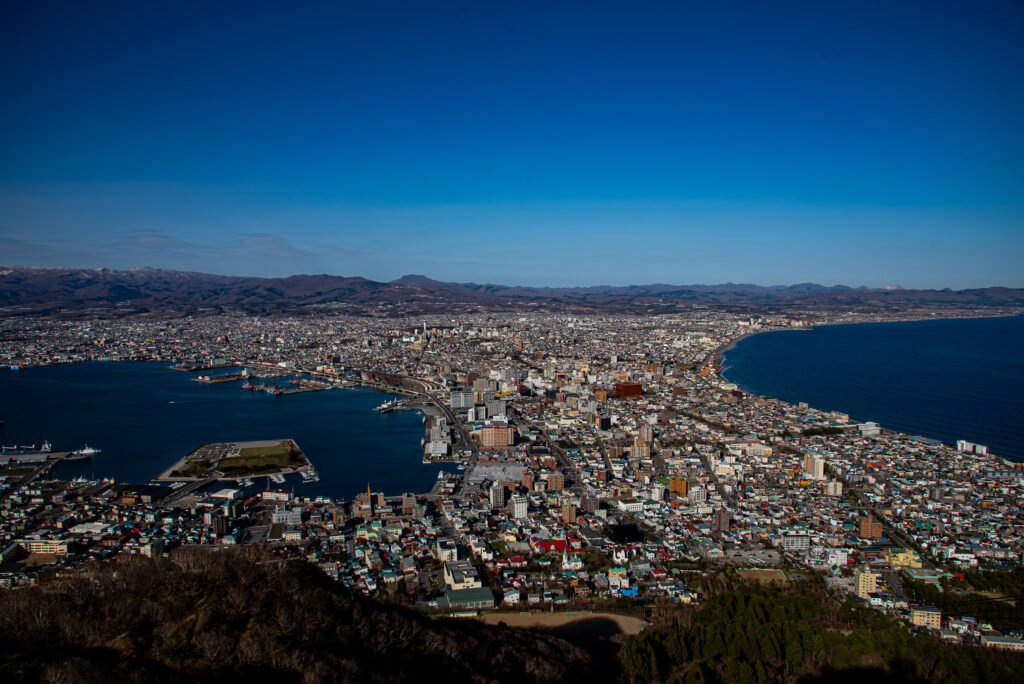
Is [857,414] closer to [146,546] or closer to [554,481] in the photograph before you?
[554,481]

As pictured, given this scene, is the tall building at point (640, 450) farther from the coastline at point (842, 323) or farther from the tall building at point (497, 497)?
the coastline at point (842, 323)

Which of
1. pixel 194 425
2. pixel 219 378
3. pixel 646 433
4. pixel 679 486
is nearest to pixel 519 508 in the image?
pixel 679 486

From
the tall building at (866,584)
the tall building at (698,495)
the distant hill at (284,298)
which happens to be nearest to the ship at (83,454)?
the tall building at (698,495)

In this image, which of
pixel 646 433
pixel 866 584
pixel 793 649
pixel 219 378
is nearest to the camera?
pixel 793 649

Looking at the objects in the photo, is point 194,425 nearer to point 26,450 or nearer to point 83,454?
point 83,454

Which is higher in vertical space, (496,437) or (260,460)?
(496,437)

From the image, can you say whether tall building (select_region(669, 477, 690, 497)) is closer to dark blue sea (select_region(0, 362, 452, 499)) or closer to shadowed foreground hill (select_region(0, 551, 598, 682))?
dark blue sea (select_region(0, 362, 452, 499))

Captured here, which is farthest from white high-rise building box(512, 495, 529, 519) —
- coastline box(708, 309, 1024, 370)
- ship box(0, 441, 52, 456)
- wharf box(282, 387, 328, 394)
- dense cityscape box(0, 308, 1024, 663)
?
coastline box(708, 309, 1024, 370)
